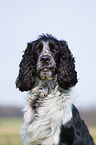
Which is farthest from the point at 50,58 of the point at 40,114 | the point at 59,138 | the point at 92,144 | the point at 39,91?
the point at 92,144

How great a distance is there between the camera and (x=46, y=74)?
228 inches

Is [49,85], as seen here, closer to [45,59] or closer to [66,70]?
[66,70]

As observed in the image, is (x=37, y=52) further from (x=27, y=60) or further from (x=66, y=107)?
(x=66, y=107)

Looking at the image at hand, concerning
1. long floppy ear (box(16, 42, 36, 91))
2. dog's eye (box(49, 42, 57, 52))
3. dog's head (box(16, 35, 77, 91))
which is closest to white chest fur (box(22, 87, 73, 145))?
dog's head (box(16, 35, 77, 91))

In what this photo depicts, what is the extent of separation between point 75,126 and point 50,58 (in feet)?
5.18

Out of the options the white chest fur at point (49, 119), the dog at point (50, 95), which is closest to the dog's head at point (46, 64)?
the dog at point (50, 95)

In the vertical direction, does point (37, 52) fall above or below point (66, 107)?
above

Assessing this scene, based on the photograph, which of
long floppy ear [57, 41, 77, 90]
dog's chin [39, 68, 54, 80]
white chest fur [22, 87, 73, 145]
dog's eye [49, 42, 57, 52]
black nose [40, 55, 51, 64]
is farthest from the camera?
dog's eye [49, 42, 57, 52]

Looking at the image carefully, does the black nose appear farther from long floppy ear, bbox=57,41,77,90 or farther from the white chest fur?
the white chest fur

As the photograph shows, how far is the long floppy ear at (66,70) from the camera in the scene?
5.92 meters

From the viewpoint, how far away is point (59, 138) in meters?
5.47

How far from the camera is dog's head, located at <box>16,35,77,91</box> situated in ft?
18.9

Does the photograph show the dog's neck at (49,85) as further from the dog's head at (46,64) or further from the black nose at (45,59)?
the black nose at (45,59)

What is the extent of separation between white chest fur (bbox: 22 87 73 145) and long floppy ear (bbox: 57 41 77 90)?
0.25 m
